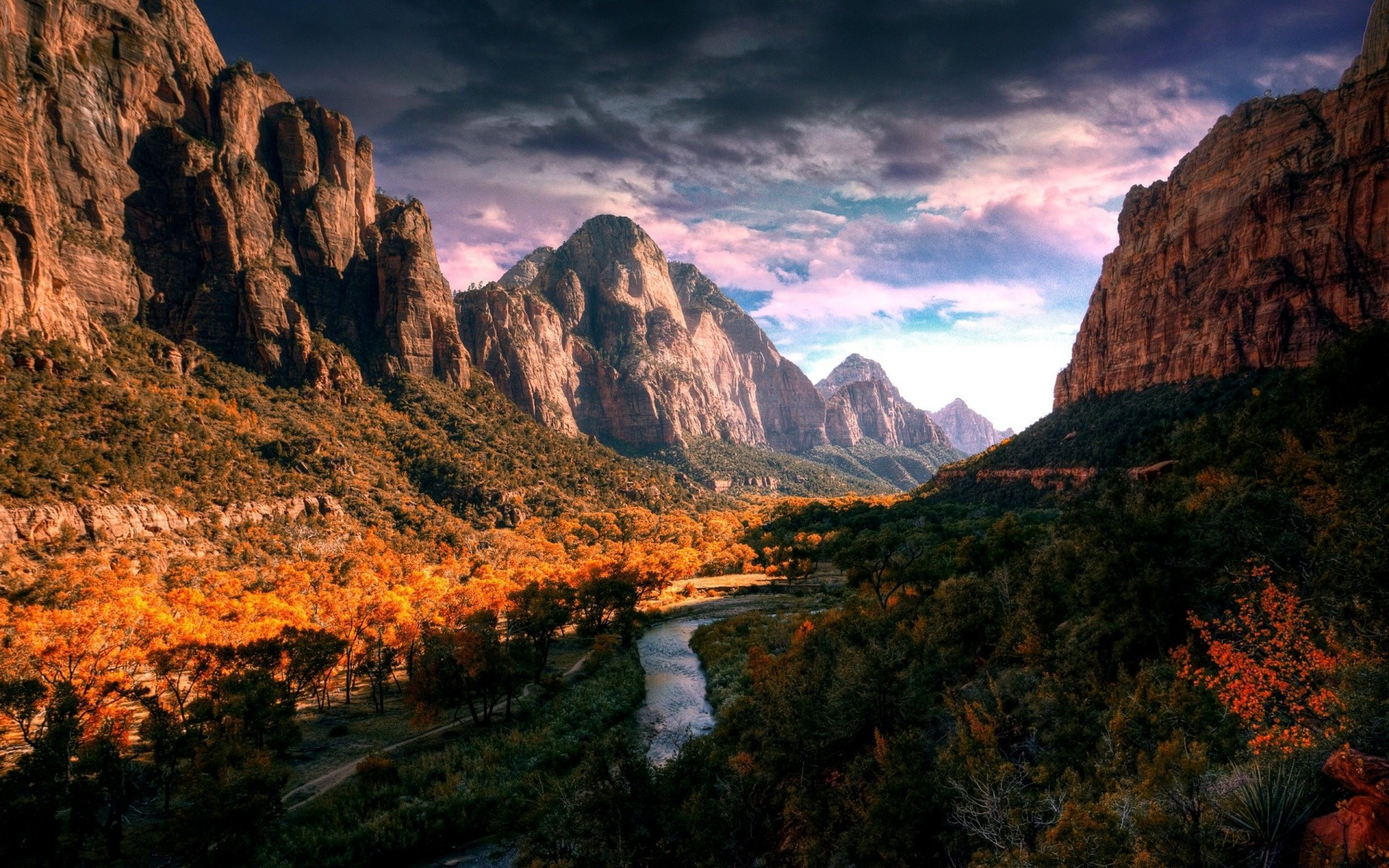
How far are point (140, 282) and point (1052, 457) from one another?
521 feet

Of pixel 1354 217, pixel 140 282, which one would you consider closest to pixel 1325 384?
pixel 1354 217

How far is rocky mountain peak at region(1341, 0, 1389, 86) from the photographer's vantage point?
241ft

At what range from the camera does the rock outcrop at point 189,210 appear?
255 ft

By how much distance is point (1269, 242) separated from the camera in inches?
3120

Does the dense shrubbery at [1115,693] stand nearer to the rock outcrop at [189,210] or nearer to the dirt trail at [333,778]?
the dirt trail at [333,778]

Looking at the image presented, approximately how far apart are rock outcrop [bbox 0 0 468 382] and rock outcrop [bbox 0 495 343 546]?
28.9 metres

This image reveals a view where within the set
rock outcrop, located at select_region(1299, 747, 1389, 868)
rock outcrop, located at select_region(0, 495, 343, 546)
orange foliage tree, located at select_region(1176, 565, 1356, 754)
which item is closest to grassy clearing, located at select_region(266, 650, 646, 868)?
rock outcrop, located at select_region(1299, 747, 1389, 868)

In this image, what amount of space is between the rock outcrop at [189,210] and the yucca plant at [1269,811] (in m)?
103

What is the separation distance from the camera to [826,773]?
72.4ft

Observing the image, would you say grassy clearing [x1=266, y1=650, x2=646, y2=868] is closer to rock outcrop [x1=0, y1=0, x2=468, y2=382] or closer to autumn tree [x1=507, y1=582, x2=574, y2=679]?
autumn tree [x1=507, y1=582, x2=574, y2=679]

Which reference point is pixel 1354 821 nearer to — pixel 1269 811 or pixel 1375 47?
pixel 1269 811

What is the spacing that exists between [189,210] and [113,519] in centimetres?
8220

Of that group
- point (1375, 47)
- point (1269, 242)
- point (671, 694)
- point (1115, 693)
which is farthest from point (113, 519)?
point (1375, 47)

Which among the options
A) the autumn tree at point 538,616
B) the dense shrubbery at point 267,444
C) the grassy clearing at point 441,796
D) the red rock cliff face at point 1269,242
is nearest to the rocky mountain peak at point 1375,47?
the red rock cliff face at point 1269,242
